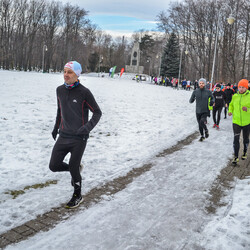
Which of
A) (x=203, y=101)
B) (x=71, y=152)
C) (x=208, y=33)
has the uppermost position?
(x=208, y=33)

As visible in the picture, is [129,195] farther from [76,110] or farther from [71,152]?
[76,110]

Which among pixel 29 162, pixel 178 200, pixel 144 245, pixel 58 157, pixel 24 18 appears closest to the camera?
pixel 144 245

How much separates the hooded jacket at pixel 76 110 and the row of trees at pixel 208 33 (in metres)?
35.3

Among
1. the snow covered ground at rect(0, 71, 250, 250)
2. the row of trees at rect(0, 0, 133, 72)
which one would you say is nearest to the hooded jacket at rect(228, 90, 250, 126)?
the snow covered ground at rect(0, 71, 250, 250)

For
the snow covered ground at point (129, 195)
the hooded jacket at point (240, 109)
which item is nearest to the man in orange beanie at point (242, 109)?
the hooded jacket at point (240, 109)

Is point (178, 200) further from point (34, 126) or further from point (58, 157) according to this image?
point (34, 126)

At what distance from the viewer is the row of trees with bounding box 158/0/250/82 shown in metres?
37.3

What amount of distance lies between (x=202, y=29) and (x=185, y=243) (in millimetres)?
48773

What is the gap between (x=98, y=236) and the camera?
11.1ft

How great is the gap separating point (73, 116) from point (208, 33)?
1803 inches

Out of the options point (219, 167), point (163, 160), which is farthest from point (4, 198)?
point (219, 167)

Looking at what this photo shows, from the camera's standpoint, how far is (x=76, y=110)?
3.82 m

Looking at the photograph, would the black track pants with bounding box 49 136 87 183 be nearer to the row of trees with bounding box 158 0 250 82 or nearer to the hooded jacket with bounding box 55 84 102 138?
the hooded jacket with bounding box 55 84 102 138

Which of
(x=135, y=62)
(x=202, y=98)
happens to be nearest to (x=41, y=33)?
(x=135, y=62)
